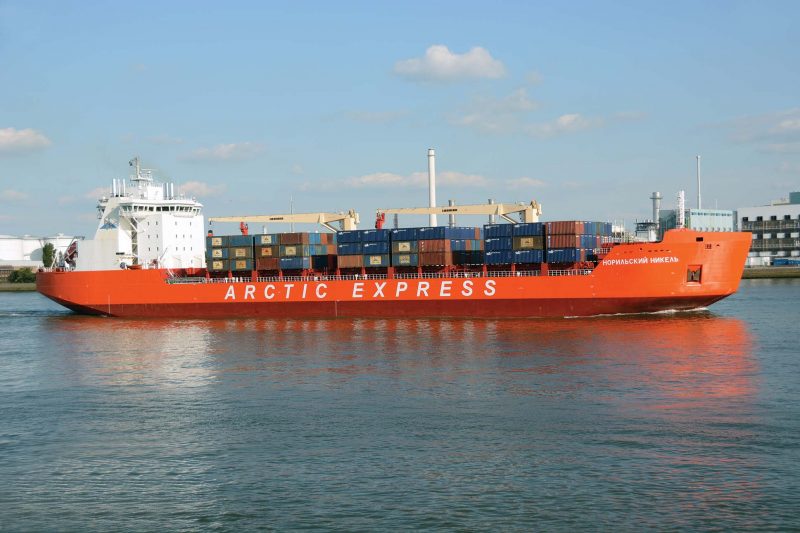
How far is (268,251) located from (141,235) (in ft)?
33.3

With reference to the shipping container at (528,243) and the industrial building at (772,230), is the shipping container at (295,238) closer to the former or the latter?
the shipping container at (528,243)

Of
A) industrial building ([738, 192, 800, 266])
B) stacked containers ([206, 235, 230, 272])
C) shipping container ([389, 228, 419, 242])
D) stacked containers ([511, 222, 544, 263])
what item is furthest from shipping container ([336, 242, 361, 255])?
industrial building ([738, 192, 800, 266])

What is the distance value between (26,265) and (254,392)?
12333 centimetres

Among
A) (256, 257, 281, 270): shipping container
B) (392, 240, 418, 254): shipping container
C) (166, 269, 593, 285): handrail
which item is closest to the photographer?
(166, 269, 593, 285): handrail

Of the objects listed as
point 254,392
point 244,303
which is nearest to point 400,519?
point 254,392

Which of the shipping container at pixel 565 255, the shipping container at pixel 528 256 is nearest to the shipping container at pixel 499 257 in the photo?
the shipping container at pixel 528 256

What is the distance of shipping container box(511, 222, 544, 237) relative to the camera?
4241 cm

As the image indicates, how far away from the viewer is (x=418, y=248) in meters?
45.0

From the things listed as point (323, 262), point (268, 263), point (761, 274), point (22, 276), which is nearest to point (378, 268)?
point (323, 262)

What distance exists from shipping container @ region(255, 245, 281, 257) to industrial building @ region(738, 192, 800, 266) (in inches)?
3315

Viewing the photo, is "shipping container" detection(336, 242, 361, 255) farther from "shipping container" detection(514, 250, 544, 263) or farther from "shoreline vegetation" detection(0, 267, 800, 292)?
"shoreline vegetation" detection(0, 267, 800, 292)

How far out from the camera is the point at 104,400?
2258 centimetres

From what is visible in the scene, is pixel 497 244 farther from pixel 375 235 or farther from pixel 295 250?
pixel 295 250

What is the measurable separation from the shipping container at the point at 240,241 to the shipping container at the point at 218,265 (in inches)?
45.6
